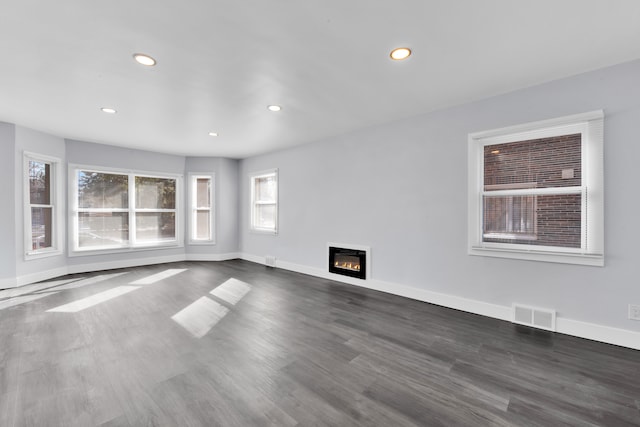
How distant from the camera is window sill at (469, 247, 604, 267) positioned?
2.58 meters

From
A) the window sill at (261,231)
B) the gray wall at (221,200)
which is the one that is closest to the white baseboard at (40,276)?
the gray wall at (221,200)

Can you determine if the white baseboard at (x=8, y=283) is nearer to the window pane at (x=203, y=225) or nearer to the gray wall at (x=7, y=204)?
the gray wall at (x=7, y=204)

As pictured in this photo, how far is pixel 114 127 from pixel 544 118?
5847mm

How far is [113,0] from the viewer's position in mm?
1703

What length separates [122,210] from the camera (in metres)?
5.81

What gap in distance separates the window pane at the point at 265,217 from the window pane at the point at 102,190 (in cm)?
278

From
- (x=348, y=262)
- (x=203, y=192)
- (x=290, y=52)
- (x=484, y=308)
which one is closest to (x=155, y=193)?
(x=203, y=192)

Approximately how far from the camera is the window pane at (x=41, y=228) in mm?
4609

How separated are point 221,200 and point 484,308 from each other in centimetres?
582

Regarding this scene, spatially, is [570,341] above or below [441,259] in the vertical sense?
below

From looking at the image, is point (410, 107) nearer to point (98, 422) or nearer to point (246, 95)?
point (246, 95)

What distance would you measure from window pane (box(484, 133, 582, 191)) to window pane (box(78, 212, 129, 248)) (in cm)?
680

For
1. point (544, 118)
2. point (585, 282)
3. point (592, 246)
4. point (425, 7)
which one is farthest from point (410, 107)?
point (585, 282)

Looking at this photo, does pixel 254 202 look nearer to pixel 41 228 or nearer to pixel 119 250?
pixel 119 250
